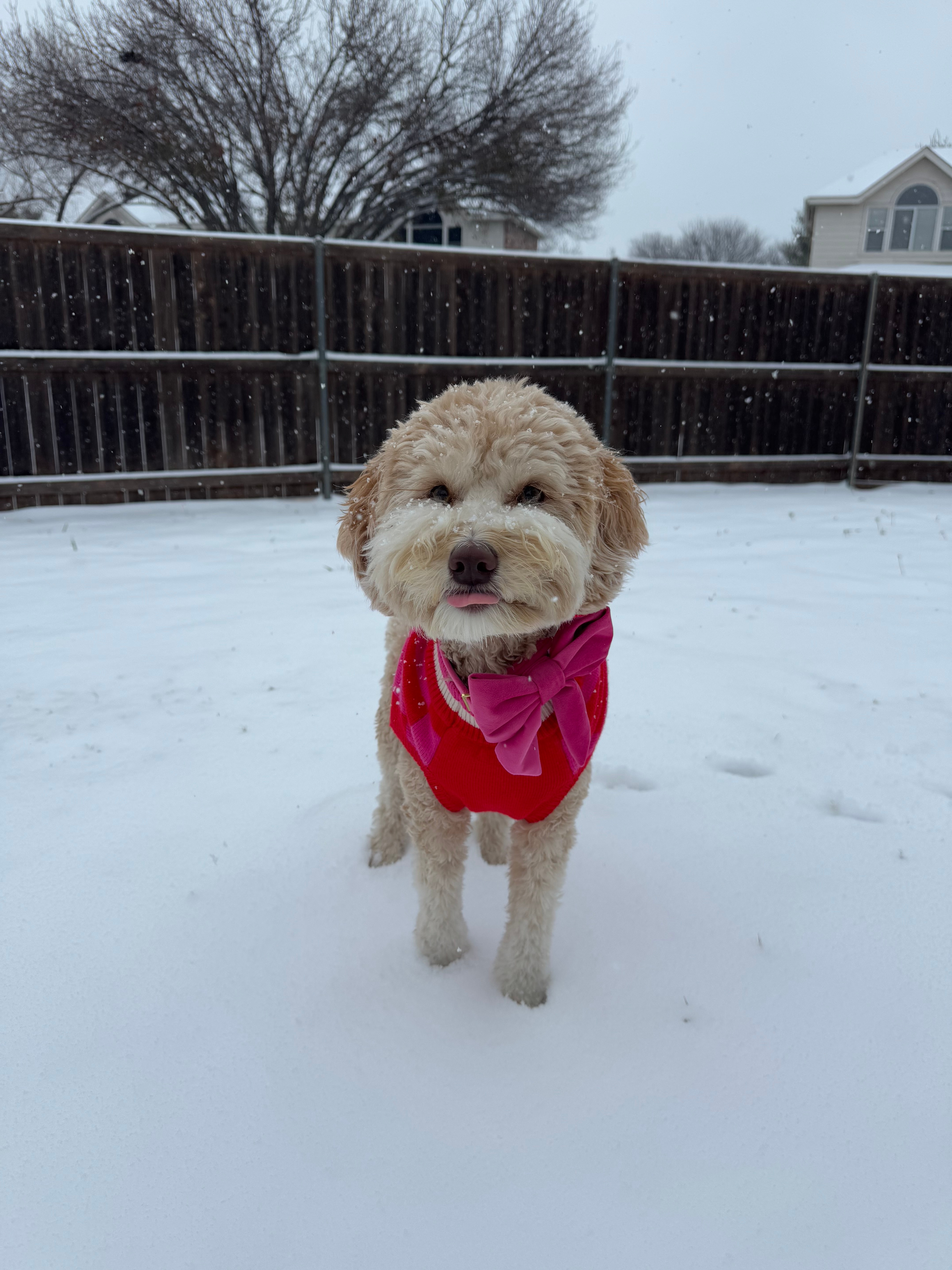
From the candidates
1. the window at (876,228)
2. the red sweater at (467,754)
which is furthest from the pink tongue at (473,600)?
the window at (876,228)

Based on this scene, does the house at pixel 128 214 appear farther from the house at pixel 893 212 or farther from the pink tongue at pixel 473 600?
the pink tongue at pixel 473 600

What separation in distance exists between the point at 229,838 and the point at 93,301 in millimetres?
6804

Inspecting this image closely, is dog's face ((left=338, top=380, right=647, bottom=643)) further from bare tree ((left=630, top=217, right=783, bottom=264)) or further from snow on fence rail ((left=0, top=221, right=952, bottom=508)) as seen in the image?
bare tree ((left=630, top=217, right=783, bottom=264))

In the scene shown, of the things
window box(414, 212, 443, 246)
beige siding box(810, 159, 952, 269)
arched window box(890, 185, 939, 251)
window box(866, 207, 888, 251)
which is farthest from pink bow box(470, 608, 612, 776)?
arched window box(890, 185, 939, 251)

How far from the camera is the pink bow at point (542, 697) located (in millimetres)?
1619

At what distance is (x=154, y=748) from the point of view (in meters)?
3.01

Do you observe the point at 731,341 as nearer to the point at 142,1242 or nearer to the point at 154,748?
the point at 154,748

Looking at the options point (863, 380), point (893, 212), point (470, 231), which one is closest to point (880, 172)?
point (893, 212)

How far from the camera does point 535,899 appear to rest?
1.88 metres

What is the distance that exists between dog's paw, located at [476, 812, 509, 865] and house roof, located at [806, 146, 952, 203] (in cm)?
2901

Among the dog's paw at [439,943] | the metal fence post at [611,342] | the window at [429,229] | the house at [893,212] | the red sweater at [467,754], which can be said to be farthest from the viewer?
the window at [429,229]

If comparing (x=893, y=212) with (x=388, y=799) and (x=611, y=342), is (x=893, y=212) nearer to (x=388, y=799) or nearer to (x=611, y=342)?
(x=611, y=342)

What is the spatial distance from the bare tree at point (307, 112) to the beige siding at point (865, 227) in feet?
28.4

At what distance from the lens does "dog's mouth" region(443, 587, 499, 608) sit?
1460 millimetres
